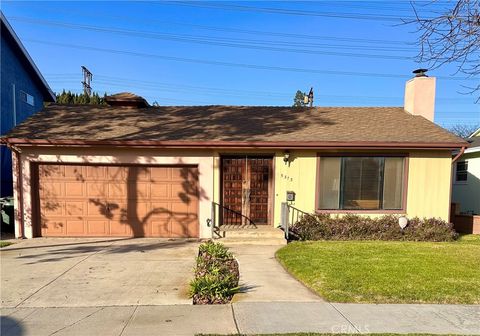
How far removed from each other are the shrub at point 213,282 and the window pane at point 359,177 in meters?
5.52

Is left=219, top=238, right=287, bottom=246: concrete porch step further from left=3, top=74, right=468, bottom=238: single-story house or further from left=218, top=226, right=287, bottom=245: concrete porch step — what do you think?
left=3, top=74, right=468, bottom=238: single-story house

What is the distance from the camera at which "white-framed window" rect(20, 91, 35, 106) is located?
15.8 m

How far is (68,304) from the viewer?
5.20m

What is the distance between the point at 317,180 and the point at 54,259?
24.1ft

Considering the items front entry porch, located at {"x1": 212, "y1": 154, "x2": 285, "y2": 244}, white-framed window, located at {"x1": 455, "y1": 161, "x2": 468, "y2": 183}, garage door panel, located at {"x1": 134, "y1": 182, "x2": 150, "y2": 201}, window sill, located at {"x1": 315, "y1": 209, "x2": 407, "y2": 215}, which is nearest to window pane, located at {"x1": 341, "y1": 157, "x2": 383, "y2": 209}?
window sill, located at {"x1": 315, "y1": 209, "x2": 407, "y2": 215}

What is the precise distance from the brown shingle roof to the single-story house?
0.10 metres

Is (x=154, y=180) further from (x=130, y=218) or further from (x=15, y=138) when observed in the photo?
(x=15, y=138)

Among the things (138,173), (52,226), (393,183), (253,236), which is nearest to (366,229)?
(393,183)

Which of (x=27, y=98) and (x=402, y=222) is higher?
(x=27, y=98)

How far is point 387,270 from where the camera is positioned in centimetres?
687

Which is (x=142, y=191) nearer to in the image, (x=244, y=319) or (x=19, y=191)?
(x=19, y=191)

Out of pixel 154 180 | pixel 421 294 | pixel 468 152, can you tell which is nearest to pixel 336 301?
pixel 421 294

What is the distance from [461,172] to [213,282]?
17.1 m

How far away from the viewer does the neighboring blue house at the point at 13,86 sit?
13703 mm
